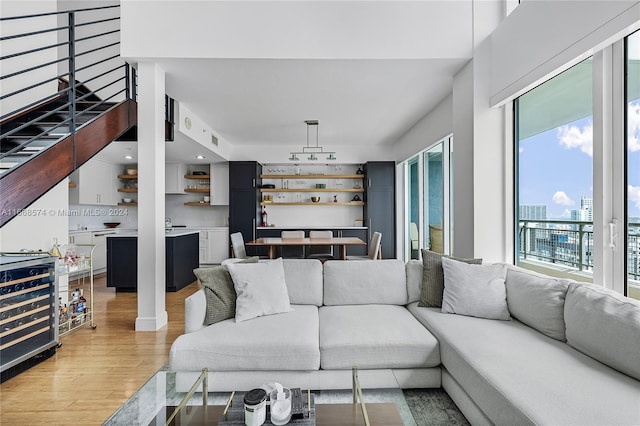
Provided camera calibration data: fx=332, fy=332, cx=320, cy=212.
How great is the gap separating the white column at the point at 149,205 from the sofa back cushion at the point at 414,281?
253cm

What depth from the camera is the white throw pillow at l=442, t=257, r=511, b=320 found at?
2402mm

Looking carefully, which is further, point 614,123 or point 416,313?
point 416,313

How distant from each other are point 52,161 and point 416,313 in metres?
3.26

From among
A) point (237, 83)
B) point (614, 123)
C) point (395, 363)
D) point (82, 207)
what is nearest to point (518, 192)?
point (614, 123)

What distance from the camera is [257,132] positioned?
6.54 meters

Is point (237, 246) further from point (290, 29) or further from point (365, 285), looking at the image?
point (290, 29)

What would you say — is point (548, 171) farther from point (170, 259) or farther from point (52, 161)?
point (170, 259)

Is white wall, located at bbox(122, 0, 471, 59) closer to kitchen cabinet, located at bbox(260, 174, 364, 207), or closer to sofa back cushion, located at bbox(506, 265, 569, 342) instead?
sofa back cushion, located at bbox(506, 265, 569, 342)

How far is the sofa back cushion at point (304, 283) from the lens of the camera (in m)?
2.84

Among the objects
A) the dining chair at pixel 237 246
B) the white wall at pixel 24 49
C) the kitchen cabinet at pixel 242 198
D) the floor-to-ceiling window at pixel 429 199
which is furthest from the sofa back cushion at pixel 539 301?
the kitchen cabinet at pixel 242 198

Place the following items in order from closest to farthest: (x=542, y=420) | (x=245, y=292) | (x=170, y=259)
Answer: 1. (x=542, y=420)
2. (x=245, y=292)
3. (x=170, y=259)

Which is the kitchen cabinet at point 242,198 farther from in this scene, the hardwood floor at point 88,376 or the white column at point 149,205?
the white column at point 149,205

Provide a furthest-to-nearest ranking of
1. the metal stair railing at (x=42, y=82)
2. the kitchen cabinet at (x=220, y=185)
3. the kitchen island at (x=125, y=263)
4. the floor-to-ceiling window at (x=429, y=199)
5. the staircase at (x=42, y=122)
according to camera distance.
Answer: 1. the kitchen cabinet at (x=220, y=185)
2. the kitchen island at (x=125, y=263)
3. the floor-to-ceiling window at (x=429, y=199)
4. the metal stair railing at (x=42, y=82)
5. the staircase at (x=42, y=122)

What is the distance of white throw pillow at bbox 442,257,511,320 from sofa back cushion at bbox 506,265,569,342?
80mm
